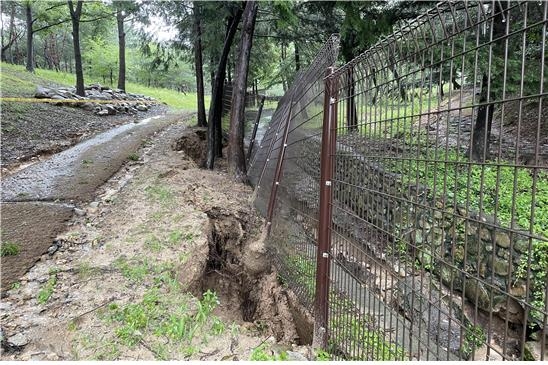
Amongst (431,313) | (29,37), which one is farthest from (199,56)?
(29,37)

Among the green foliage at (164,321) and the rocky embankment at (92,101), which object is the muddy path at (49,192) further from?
the rocky embankment at (92,101)

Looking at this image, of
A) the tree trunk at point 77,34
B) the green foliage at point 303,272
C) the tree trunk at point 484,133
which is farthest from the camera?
the tree trunk at point 77,34

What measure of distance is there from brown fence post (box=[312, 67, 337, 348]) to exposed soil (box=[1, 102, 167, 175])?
710cm

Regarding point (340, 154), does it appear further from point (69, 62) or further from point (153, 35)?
point (69, 62)

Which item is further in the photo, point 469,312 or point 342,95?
point 469,312

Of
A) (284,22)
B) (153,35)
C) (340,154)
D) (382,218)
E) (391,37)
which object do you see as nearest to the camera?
(391,37)

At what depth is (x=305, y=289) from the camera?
10.3ft

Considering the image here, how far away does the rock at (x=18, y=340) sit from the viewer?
268cm

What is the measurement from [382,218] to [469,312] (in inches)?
126

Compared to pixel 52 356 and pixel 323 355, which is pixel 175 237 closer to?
pixel 52 356

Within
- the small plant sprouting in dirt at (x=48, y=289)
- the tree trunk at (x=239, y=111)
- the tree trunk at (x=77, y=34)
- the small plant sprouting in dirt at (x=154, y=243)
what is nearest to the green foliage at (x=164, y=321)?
the small plant sprouting in dirt at (x=48, y=289)

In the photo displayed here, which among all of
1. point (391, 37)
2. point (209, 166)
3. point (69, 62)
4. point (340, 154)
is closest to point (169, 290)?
point (340, 154)

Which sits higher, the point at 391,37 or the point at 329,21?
the point at 329,21

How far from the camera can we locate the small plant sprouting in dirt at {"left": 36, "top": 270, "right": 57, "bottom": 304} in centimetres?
328
